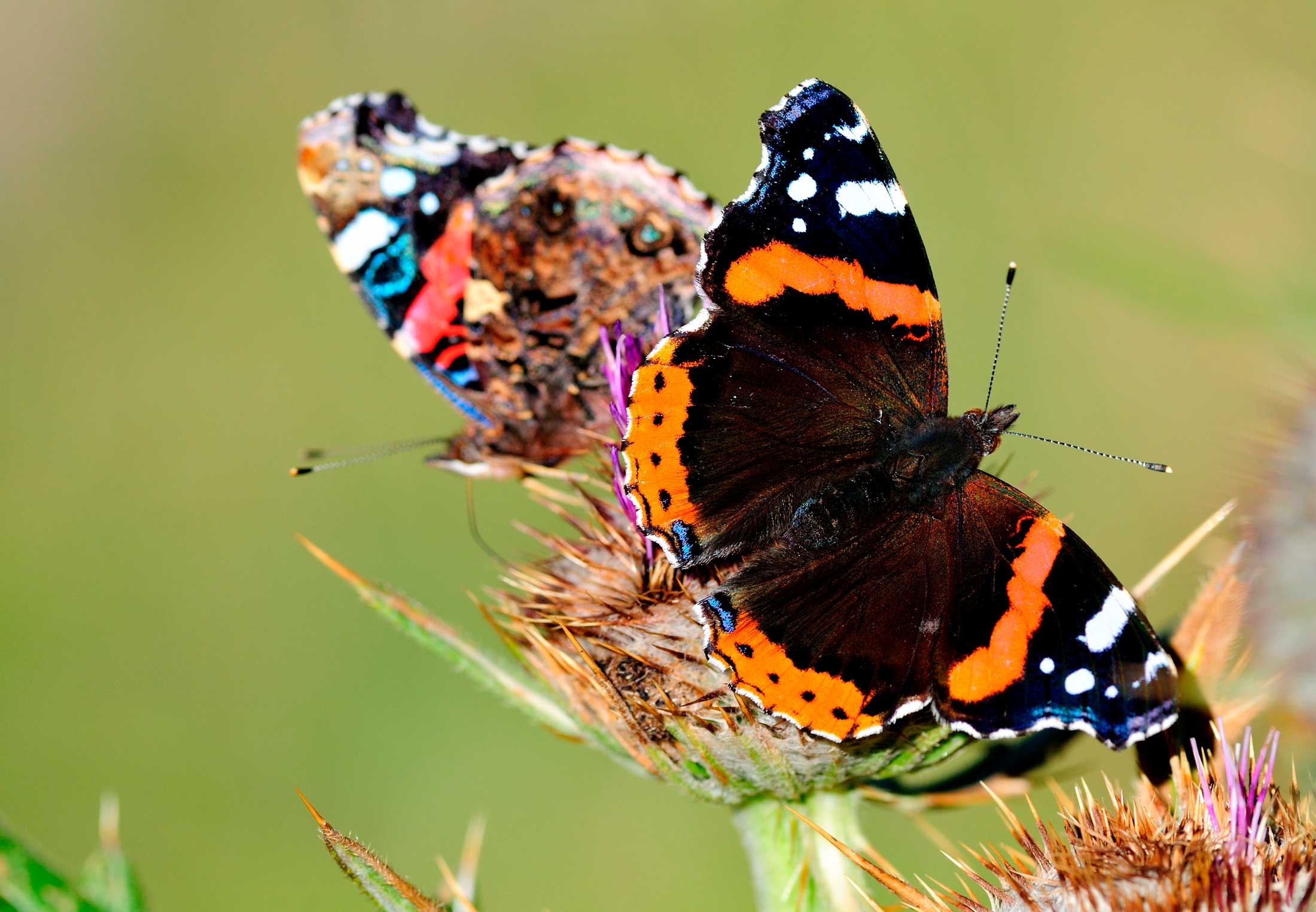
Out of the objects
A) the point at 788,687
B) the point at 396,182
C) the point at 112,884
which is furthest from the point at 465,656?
the point at 396,182

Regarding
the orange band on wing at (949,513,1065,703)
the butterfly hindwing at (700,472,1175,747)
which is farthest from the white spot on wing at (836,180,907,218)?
the orange band on wing at (949,513,1065,703)

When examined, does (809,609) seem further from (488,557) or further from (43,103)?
(43,103)

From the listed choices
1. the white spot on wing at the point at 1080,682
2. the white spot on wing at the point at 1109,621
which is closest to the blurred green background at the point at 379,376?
the white spot on wing at the point at 1109,621

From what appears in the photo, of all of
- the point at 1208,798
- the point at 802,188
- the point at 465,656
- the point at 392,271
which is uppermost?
the point at 802,188

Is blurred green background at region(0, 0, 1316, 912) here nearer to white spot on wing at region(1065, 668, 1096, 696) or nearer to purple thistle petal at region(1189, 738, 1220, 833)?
white spot on wing at region(1065, 668, 1096, 696)

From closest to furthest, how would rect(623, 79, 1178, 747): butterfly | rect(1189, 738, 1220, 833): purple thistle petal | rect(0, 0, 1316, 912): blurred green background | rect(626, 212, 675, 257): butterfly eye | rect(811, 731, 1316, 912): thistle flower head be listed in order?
rect(811, 731, 1316, 912): thistle flower head
rect(1189, 738, 1220, 833): purple thistle petal
rect(623, 79, 1178, 747): butterfly
rect(626, 212, 675, 257): butterfly eye
rect(0, 0, 1316, 912): blurred green background

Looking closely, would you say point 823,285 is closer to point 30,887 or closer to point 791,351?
point 791,351

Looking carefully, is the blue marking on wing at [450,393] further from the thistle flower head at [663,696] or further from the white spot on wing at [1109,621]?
the white spot on wing at [1109,621]
